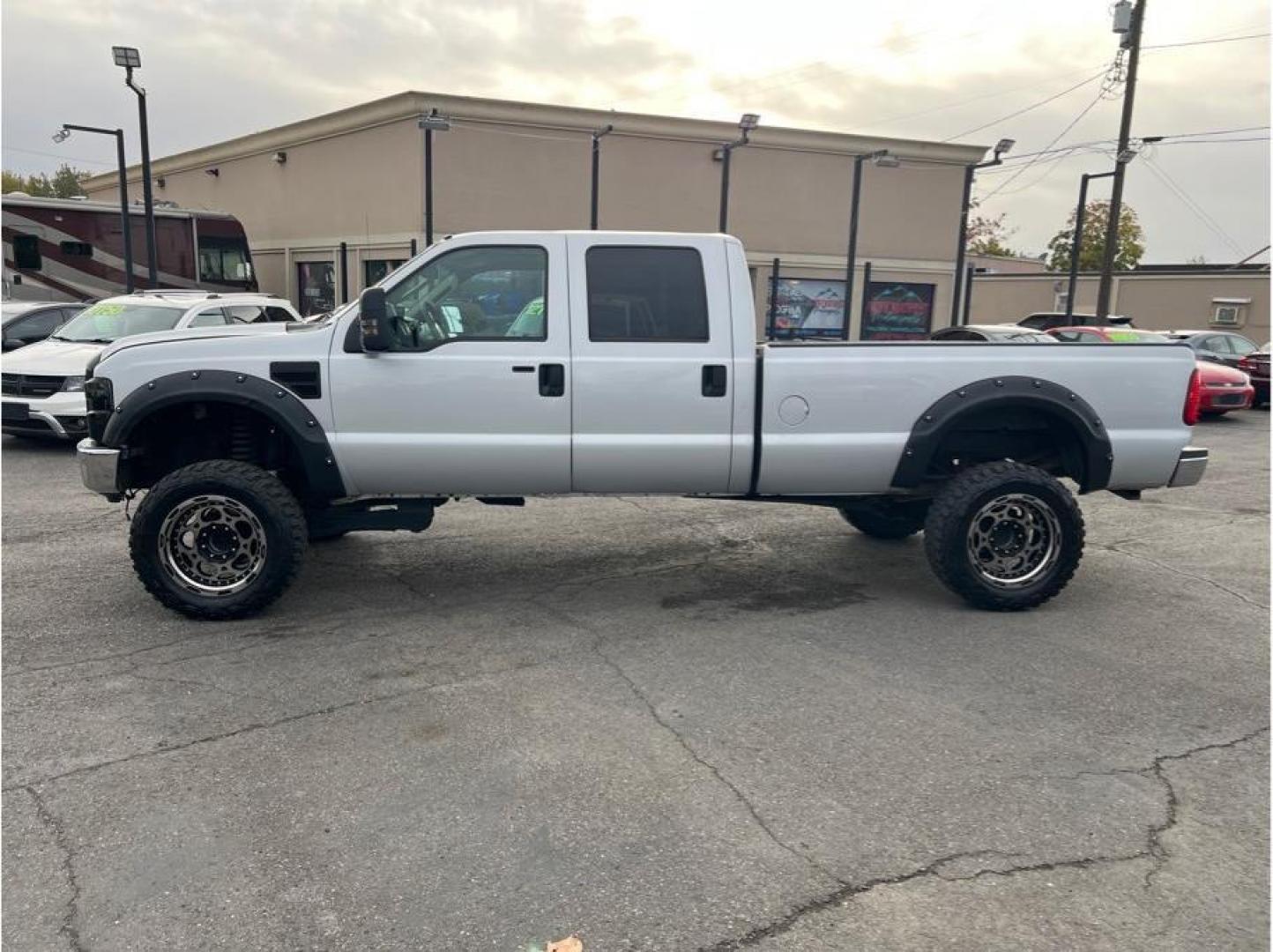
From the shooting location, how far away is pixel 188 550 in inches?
205

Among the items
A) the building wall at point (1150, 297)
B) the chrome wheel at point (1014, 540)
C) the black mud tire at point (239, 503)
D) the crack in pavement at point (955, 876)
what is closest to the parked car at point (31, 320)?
the black mud tire at point (239, 503)

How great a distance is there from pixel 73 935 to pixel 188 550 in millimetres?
2839

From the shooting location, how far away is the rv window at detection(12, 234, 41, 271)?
2022cm

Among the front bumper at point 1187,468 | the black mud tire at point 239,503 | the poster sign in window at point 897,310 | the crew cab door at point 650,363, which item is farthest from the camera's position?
the poster sign in window at point 897,310

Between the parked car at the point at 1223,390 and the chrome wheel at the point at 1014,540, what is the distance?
12105 millimetres

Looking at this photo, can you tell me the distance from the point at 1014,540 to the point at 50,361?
977 centimetres

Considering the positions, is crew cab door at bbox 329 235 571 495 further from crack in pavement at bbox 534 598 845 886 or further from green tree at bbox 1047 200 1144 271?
green tree at bbox 1047 200 1144 271

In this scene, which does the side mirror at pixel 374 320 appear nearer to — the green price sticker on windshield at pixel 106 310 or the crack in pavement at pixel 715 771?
the crack in pavement at pixel 715 771

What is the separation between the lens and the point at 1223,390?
1574cm

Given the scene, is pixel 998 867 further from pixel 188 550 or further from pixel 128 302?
pixel 128 302

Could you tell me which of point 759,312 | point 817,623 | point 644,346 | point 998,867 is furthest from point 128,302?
point 759,312

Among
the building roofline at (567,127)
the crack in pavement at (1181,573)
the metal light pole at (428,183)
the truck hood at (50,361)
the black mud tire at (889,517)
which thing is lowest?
the crack in pavement at (1181,573)

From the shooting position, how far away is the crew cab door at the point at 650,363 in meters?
5.32

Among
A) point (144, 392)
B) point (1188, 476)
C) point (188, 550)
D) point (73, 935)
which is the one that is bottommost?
point (73, 935)
